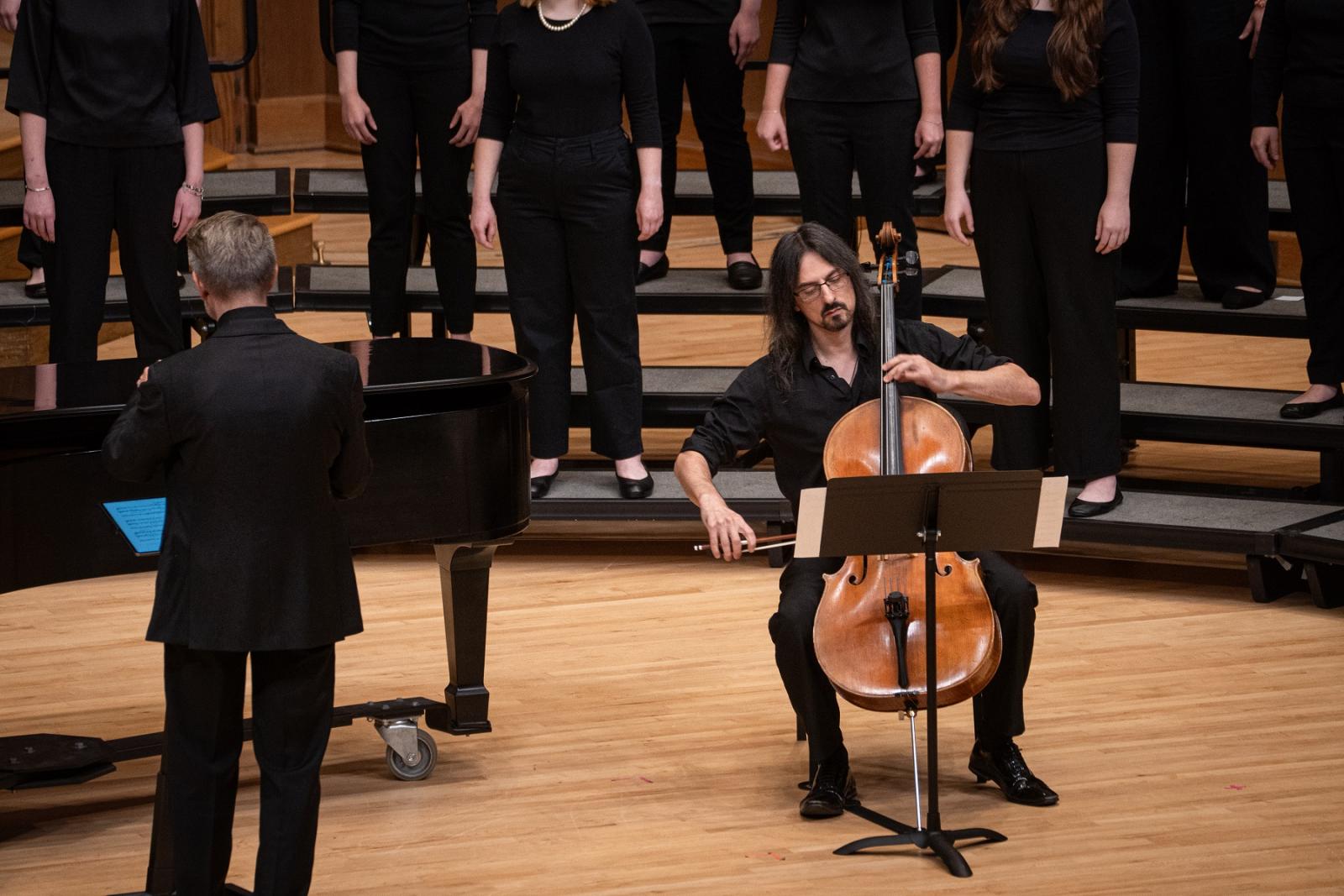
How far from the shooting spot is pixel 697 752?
12.0ft

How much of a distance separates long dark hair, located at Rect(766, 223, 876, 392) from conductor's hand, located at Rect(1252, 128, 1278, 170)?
163 cm

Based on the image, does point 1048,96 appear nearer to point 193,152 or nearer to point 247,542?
point 193,152

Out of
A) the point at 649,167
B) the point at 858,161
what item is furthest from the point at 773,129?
the point at 649,167

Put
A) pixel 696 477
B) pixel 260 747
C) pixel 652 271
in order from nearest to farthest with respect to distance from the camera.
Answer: pixel 260 747, pixel 696 477, pixel 652 271

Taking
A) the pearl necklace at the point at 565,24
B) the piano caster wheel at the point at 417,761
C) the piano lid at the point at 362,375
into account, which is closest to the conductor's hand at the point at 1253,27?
the pearl necklace at the point at 565,24

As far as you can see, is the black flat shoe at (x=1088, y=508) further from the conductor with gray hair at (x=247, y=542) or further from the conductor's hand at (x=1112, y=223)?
the conductor with gray hair at (x=247, y=542)

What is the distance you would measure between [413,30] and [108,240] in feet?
2.98

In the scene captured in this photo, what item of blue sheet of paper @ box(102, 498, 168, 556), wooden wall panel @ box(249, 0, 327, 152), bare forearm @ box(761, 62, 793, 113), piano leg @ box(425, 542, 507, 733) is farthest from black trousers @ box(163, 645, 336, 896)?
wooden wall panel @ box(249, 0, 327, 152)

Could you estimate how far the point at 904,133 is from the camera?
15.5 ft

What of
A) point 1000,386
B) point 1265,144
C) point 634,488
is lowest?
point 634,488

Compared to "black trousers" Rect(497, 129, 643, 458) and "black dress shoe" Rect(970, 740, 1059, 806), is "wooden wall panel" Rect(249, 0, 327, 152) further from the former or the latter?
"black dress shoe" Rect(970, 740, 1059, 806)

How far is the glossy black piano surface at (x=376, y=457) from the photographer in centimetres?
287

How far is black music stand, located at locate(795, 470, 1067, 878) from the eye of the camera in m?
2.91

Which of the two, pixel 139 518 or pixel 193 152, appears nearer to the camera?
pixel 139 518
